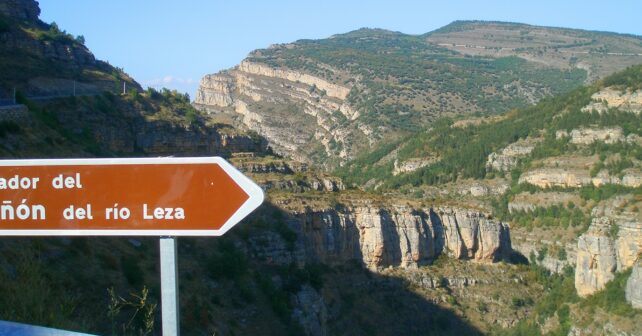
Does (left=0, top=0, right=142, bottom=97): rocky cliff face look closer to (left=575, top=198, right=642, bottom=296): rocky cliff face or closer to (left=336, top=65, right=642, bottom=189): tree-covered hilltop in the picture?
(left=336, top=65, right=642, bottom=189): tree-covered hilltop

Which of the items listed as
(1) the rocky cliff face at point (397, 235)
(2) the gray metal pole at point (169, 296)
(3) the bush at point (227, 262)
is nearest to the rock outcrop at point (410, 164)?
(1) the rocky cliff face at point (397, 235)

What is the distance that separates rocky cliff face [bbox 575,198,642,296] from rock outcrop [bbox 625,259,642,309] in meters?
2.24

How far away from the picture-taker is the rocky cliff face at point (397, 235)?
38.2 m

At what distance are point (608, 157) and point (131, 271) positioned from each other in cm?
4731

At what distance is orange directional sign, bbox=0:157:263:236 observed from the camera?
4699 millimetres

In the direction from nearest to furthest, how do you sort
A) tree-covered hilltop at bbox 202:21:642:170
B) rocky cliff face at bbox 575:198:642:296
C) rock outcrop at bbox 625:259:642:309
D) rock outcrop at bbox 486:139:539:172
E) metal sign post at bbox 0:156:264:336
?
1. metal sign post at bbox 0:156:264:336
2. rock outcrop at bbox 625:259:642:309
3. rocky cliff face at bbox 575:198:642:296
4. rock outcrop at bbox 486:139:539:172
5. tree-covered hilltop at bbox 202:21:642:170

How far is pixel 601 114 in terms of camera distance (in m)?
64.8

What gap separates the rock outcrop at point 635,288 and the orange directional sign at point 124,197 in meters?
35.8

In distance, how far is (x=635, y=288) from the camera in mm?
37281

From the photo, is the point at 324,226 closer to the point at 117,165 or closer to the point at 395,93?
the point at 117,165

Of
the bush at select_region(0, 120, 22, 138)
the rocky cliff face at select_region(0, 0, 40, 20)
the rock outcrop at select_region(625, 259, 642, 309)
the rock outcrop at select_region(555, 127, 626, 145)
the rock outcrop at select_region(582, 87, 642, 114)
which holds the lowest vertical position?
the rock outcrop at select_region(625, 259, 642, 309)

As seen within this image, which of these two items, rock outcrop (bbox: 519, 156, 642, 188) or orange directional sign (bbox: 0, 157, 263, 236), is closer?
orange directional sign (bbox: 0, 157, 263, 236)

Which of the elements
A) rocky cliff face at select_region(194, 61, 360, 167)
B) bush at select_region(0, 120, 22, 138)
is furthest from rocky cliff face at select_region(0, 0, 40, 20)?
rocky cliff face at select_region(194, 61, 360, 167)

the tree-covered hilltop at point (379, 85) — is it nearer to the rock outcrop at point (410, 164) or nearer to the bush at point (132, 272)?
the rock outcrop at point (410, 164)
